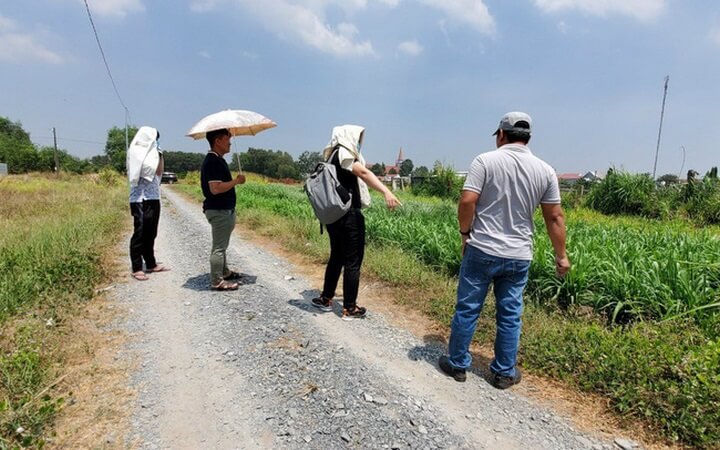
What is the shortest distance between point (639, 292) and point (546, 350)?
1235 millimetres

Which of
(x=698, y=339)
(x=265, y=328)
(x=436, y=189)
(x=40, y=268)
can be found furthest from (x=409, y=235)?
(x=436, y=189)

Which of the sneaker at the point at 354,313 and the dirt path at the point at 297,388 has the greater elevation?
the sneaker at the point at 354,313

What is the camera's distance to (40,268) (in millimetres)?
4098

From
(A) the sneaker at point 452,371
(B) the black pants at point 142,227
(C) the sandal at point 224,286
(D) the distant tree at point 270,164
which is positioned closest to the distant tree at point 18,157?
(D) the distant tree at point 270,164

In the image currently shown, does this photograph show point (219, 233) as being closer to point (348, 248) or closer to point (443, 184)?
point (348, 248)

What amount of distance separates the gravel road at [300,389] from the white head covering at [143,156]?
1.50 metres

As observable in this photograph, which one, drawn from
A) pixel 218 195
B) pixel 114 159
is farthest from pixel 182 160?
pixel 218 195

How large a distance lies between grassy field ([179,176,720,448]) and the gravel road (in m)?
0.45

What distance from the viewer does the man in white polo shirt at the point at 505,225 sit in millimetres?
2490

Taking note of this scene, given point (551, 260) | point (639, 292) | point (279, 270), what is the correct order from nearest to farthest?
point (639, 292) → point (551, 260) → point (279, 270)

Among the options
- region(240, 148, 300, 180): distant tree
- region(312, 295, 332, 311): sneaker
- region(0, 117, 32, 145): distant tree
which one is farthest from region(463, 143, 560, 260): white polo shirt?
region(0, 117, 32, 145): distant tree

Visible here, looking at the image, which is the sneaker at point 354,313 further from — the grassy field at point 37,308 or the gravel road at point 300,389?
the grassy field at point 37,308

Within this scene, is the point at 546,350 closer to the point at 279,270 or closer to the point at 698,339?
the point at 698,339

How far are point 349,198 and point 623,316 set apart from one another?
8.92ft
